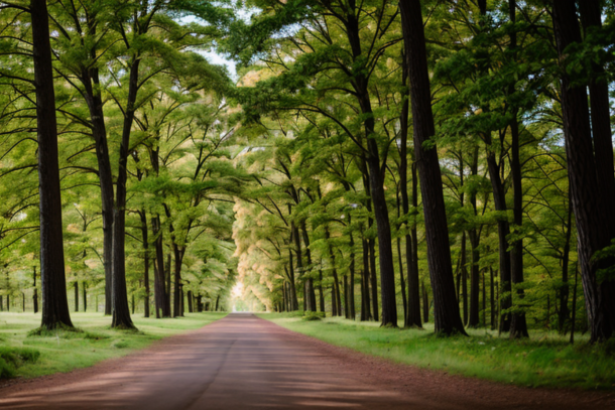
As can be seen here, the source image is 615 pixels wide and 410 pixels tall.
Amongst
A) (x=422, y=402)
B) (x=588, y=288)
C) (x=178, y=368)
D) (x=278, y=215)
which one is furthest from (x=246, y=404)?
(x=278, y=215)

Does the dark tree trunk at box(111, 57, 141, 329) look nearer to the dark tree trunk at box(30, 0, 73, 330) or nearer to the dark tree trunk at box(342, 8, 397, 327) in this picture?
the dark tree trunk at box(30, 0, 73, 330)

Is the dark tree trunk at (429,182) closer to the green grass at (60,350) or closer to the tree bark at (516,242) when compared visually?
the tree bark at (516,242)

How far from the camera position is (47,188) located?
50.4ft

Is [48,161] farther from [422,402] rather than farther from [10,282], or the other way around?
[10,282]

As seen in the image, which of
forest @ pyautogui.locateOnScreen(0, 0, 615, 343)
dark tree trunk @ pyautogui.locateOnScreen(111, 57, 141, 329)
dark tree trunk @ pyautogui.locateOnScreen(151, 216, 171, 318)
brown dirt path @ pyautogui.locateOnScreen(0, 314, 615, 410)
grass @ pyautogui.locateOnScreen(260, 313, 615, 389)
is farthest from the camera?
dark tree trunk @ pyautogui.locateOnScreen(151, 216, 171, 318)

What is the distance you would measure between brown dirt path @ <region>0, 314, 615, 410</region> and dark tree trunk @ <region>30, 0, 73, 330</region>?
502cm

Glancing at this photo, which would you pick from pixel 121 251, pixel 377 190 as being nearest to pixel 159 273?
pixel 121 251

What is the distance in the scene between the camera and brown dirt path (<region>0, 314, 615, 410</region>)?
6.12m

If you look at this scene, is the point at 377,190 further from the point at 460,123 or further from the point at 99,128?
the point at 99,128

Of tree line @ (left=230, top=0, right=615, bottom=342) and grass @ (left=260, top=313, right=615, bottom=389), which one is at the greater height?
tree line @ (left=230, top=0, right=615, bottom=342)

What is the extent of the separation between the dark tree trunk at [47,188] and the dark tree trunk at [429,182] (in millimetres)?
10900

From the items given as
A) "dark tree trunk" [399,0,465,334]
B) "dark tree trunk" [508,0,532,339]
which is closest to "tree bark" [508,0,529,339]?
"dark tree trunk" [508,0,532,339]

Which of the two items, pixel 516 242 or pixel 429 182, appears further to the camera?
pixel 516 242

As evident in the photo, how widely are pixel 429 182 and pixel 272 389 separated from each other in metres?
7.58
